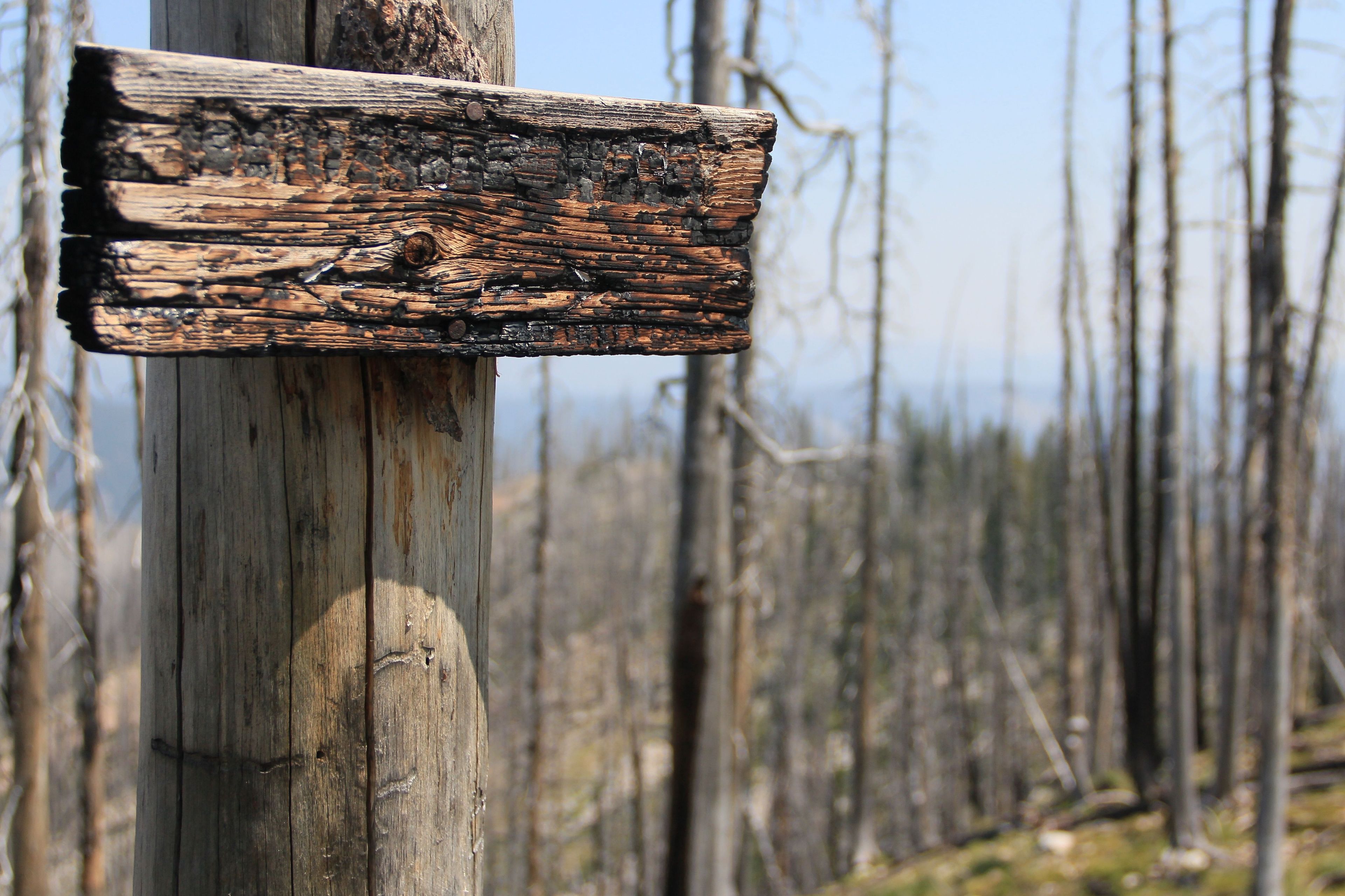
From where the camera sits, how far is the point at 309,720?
1016 millimetres

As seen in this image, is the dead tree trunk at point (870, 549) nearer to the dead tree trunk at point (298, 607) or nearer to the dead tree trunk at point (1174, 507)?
the dead tree trunk at point (1174, 507)

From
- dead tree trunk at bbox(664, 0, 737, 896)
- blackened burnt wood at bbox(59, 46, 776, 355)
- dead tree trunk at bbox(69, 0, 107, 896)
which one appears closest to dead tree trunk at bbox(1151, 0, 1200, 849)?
dead tree trunk at bbox(664, 0, 737, 896)

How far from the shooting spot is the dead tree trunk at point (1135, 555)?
32.9 ft

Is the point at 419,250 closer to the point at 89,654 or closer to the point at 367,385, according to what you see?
the point at 367,385

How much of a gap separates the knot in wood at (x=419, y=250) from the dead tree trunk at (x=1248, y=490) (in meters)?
6.34

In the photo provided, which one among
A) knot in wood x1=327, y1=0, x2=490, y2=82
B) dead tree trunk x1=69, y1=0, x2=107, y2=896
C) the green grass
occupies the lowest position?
the green grass

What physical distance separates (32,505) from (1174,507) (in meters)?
9.23

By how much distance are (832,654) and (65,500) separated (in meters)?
33.2

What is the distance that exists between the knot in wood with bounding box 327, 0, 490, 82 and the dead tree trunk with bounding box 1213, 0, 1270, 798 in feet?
20.4

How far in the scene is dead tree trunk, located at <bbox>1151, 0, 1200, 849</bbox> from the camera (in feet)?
26.3

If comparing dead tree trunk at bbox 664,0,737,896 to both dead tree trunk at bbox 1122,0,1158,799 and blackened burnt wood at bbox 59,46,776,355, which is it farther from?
dead tree trunk at bbox 1122,0,1158,799

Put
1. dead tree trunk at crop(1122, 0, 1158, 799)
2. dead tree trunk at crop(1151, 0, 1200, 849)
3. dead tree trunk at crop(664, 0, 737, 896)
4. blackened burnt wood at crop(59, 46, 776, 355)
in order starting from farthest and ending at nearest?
1. dead tree trunk at crop(1122, 0, 1158, 799)
2. dead tree trunk at crop(1151, 0, 1200, 849)
3. dead tree trunk at crop(664, 0, 737, 896)
4. blackened burnt wood at crop(59, 46, 776, 355)

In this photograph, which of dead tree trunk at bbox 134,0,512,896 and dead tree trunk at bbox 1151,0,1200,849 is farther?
dead tree trunk at bbox 1151,0,1200,849

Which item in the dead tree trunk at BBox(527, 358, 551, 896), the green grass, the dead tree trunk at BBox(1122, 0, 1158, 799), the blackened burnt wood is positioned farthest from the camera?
the dead tree trunk at BBox(527, 358, 551, 896)
